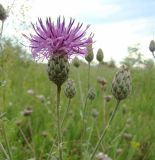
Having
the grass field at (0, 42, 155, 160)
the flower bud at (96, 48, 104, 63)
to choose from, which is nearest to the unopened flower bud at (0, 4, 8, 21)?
the grass field at (0, 42, 155, 160)

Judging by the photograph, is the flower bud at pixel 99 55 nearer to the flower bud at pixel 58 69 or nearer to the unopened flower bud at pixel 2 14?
the unopened flower bud at pixel 2 14

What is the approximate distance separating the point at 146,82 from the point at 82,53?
5.08 meters

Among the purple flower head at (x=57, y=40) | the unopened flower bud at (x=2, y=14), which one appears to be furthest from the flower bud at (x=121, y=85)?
the unopened flower bud at (x=2, y=14)

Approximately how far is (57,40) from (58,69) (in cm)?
13

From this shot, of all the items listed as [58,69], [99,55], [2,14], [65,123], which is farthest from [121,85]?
[65,123]

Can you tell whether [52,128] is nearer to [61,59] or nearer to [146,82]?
[61,59]

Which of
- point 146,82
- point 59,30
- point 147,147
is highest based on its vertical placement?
point 59,30

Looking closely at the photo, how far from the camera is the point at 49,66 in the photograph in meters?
1.78

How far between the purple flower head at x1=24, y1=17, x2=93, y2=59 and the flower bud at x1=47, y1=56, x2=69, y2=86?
3 cm

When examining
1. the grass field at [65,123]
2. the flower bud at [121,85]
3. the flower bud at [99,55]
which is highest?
the flower bud at [99,55]

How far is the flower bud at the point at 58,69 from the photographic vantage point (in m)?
1.74

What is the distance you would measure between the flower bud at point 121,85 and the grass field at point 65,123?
38 centimetres

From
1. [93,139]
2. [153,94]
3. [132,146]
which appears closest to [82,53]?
[132,146]

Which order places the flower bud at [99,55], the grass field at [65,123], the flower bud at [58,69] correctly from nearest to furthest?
the flower bud at [58,69], the grass field at [65,123], the flower bud at [99,55]
